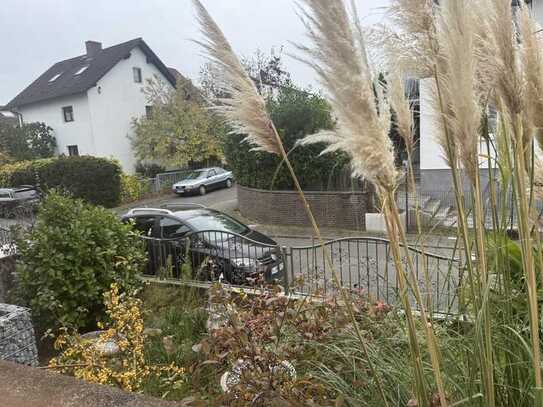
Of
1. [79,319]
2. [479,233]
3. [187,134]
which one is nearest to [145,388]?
[79,319]

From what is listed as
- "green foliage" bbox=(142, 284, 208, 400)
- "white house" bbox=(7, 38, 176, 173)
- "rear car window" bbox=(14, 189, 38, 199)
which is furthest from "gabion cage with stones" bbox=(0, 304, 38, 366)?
"white house" bbox=(7, 38, 176, 173)

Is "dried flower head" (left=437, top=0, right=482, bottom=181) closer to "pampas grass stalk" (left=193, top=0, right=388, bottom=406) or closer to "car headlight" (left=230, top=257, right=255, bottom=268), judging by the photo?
"pampas grass stalk" (left=193, top=0, right=388, bottom=406)

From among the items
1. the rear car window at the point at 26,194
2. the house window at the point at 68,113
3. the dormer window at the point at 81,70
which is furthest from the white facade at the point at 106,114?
the rear car window at the point at 26,194

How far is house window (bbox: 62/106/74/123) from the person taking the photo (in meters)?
24.1

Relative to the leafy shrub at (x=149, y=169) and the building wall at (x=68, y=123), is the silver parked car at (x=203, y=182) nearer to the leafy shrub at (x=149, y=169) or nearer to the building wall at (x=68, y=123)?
the leafy shrub at (x=149, y=169)

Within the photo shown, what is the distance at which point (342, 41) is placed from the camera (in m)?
1.14

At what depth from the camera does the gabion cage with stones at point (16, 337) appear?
3426 mm

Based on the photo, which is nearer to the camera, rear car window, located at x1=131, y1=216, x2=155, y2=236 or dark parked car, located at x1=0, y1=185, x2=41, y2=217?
rear car window, located at x1=131, y1=216, x2=155, y2=236

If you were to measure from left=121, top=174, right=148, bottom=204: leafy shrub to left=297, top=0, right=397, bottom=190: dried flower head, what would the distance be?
20.5 meters

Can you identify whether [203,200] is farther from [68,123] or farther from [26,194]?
[68,123]

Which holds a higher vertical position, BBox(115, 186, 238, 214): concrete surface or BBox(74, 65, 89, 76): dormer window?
BBox(74, 65, 89, 76): dormer window

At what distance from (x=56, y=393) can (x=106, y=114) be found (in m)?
24.3

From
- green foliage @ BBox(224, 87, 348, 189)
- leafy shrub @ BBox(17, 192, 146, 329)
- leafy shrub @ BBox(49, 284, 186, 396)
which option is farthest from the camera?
green foliage @ BBox(224, 87, 348, 189)

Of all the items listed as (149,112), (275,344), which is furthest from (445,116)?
(149,112)
